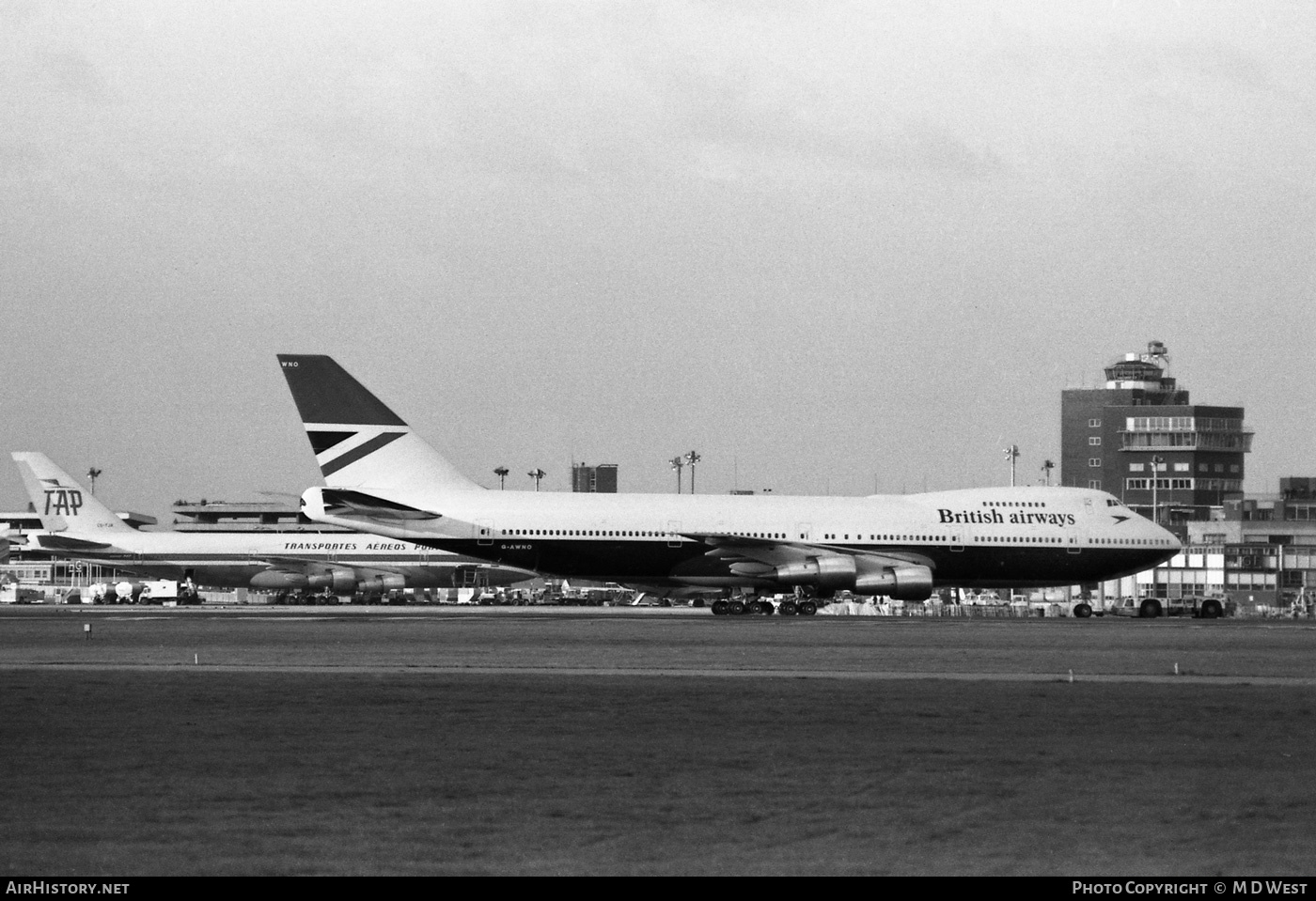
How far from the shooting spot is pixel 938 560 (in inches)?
2613

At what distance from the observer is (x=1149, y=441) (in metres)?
188

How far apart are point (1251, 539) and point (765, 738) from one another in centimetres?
11644

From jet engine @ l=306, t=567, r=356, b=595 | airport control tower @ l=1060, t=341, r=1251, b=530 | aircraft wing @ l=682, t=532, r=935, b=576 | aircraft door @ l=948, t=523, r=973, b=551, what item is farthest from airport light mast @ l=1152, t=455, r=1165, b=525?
jet engine @ l=306, t=567, r=356, b=595

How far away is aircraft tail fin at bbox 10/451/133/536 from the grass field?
6389cm

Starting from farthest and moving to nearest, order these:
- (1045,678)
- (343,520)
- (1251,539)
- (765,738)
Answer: (1251,539), (343,520), (1045,678), (765,738)

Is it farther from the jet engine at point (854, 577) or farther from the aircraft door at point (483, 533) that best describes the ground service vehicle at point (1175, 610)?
the aircraft door at point (483, 533)

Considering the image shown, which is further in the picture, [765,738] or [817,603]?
[817,603]

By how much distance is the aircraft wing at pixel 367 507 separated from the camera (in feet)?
205

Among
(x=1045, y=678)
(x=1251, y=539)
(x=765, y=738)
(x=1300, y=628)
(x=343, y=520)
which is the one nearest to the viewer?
(x=765, y=738)

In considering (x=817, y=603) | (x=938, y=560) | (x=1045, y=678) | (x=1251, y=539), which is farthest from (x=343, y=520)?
(x=1251, y=539)

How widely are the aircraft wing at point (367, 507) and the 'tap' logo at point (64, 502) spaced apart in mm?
37590

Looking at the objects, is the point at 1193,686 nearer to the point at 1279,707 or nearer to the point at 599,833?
the point at 1279,707

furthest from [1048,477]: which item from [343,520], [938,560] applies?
[343,520]

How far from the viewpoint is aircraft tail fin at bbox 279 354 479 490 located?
6394 centimetres
